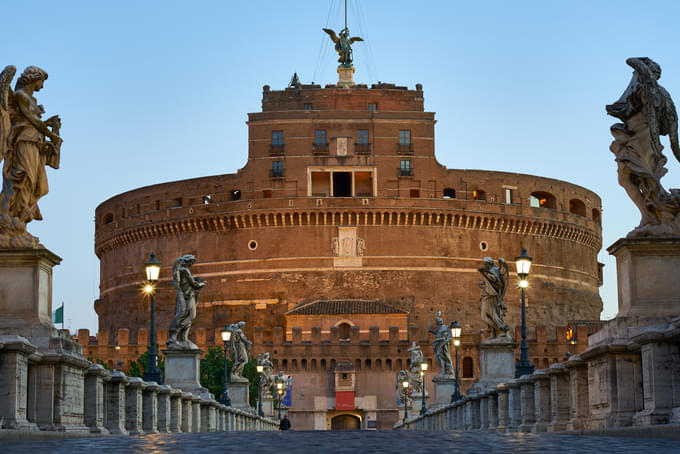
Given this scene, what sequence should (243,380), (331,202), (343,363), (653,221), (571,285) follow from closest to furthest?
(653,221) → (243,380) → (343,363) → (331,202) → (571,285)

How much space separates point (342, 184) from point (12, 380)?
70869mm

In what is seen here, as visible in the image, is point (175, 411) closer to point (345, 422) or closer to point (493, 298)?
point (493, 298)

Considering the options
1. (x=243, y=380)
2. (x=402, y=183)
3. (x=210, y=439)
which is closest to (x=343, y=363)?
(x=402, y=183)

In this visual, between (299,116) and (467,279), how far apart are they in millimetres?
15205

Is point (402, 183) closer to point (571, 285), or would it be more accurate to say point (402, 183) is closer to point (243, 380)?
point (571, 285)

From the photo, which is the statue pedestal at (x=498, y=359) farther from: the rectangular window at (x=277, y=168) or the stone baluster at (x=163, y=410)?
the rectangular window at (x=277, y=168)

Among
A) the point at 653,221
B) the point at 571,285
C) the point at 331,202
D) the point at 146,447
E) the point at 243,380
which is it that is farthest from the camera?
the point at 571,285

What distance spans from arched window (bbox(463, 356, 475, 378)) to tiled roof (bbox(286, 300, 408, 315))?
4.78 m

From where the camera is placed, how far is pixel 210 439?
1188cm

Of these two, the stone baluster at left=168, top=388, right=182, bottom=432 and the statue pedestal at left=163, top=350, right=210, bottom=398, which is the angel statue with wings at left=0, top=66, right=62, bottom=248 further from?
the statue pedestal at left=163, top=350, right=210, bottom=398

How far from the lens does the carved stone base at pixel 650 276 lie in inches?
445

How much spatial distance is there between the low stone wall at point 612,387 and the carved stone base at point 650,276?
0.30 metres

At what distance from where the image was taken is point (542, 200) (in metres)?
85.6

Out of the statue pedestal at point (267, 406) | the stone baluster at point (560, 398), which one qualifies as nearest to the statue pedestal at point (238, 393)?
the statue pedestal at point (267, 406)
